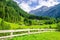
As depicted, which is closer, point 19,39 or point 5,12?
point 19,39

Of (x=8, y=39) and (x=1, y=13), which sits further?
(x=1, y=13)

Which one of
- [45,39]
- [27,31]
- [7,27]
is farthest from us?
[27,31]

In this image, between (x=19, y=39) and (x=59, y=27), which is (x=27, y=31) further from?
(x=59, y=27)

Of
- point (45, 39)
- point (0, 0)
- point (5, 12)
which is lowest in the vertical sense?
point (45, 39)

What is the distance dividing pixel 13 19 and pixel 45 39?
130m

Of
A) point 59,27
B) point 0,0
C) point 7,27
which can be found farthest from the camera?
point 0,0

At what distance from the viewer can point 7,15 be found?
15275 cm

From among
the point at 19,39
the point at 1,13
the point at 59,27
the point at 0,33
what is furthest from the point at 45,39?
the point at 1,13

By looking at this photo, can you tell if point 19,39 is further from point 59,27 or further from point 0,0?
point 0,0

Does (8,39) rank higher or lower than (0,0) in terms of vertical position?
lower

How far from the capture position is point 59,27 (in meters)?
54.2

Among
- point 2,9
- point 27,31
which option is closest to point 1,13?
point 2,9

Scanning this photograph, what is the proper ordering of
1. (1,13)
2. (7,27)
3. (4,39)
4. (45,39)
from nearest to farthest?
(4,39) → (45,39) → (7,27) → (1,13)

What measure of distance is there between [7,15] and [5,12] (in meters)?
4.14
